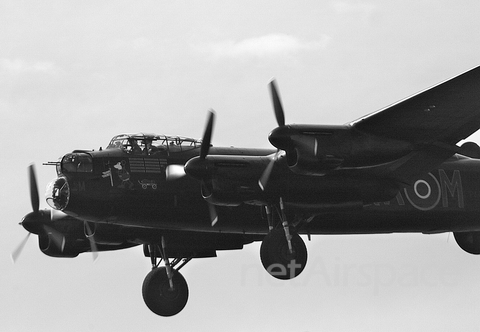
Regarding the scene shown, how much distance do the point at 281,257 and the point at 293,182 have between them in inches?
67.3

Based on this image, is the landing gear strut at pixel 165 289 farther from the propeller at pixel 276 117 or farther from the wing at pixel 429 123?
the wing at pixel 429 123

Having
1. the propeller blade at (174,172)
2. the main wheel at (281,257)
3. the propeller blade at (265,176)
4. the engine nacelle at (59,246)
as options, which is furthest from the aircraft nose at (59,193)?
the main wheel at (281,257)

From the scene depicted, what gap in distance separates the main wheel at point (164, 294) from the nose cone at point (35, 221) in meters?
3.16

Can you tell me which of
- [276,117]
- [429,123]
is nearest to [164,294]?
[276,117]

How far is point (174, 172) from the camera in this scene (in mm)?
24188

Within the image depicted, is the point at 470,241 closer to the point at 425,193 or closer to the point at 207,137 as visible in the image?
the point at 425,193

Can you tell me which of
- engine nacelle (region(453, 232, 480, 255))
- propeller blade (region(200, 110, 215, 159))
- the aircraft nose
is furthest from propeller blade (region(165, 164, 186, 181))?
engine nacelle (region(453, 232, 480, 255))

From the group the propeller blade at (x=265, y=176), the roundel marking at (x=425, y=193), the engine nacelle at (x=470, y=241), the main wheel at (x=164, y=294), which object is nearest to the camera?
the propeller blade at (x=265, y=176)

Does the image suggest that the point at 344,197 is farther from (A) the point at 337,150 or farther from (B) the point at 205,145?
(B) the point at 205,145

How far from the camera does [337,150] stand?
22.2 meters

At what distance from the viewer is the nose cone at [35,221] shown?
2773 cm

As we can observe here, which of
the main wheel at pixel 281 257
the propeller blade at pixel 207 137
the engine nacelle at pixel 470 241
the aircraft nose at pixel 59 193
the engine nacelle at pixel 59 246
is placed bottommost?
the engine nacelle at pixel 470 241

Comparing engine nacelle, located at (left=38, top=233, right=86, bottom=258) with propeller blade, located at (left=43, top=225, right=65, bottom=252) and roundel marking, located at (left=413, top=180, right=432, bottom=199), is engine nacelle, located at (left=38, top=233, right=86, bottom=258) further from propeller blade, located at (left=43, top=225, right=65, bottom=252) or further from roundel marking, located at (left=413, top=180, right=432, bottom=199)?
roundel marking, located at (left=413, top=180, right=432, bottom=199)

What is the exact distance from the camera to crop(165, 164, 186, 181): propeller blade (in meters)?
24.1
